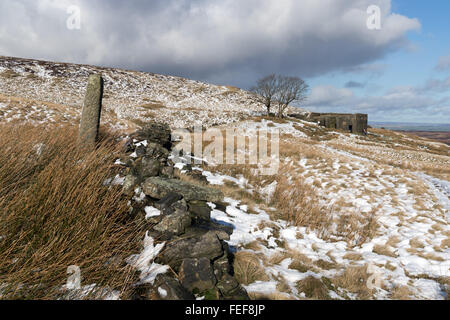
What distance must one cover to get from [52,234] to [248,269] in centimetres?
251

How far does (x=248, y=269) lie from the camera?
3086 millimetres

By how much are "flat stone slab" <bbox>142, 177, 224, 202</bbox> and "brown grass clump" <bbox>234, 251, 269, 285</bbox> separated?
150 cm

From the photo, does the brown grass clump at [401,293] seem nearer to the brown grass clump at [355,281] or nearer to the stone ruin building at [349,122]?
the brown grass clump at [355,281]

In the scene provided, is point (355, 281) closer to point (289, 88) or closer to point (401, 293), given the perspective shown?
point (401, 293)

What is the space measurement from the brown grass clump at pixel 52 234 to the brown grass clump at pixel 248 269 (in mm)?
1466

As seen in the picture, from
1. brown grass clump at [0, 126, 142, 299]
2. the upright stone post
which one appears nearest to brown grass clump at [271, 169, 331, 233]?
brown grass clump at [0, 126, 142, 299]

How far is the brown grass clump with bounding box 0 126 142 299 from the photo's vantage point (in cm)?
195

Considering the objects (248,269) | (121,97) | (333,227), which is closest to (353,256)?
(333,227)
